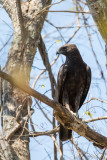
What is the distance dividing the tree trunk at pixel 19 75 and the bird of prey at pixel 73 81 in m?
0.83

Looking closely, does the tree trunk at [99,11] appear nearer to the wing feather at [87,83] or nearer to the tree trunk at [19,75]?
the tree trunk at [19,75]

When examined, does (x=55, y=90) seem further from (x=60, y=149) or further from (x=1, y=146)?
(x=1, y=146)

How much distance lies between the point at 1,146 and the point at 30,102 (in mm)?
911

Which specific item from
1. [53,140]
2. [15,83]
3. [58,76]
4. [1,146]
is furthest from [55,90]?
[15,83]

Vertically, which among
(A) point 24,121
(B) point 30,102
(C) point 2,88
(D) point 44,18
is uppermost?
(D) point 44,18

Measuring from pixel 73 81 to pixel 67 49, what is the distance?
0.83 meters

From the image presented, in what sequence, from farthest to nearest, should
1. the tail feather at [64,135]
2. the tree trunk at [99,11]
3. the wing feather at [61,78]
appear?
the wing feather at [61,78], the tail feather at [64,135], the tree trunk at [99,11]

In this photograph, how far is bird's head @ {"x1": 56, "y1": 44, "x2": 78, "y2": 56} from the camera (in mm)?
6267

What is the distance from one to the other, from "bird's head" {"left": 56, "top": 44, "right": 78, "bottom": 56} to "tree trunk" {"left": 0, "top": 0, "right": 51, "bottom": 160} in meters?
0.93

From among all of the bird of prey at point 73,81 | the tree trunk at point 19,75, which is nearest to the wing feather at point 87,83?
the bird of prey at point 73,81

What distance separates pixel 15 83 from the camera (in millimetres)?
3324

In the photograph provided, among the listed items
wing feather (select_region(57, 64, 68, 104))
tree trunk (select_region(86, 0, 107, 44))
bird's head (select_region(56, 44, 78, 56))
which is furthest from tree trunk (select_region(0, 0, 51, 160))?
tree trunk (select_region(86, 0, 107, 44))

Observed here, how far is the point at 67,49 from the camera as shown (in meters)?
6.35

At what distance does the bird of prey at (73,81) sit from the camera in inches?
230
